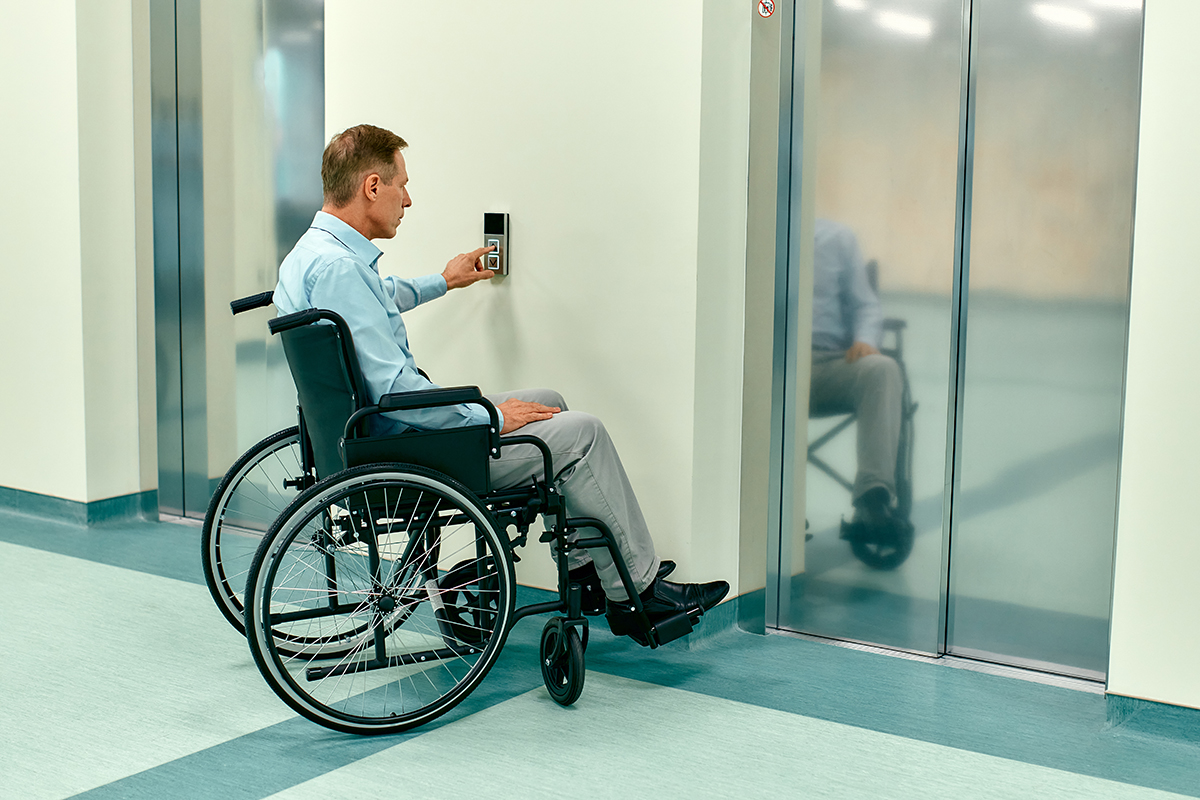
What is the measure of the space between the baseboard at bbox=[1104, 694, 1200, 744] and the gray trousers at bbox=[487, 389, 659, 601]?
1090mm

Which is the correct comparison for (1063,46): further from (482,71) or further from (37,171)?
(37,171)

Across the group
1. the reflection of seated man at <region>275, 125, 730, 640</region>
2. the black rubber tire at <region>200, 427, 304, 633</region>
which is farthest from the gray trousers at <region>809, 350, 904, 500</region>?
the black rubber tire at <region>200, 427, 304, 633</region>

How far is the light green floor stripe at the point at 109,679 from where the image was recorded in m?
2.29

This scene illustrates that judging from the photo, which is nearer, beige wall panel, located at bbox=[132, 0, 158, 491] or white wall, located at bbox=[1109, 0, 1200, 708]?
white wall, located at bbox=[1109, 0, 1200, 708]

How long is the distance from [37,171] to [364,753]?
3028mm

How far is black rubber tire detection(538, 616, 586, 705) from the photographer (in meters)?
2.52

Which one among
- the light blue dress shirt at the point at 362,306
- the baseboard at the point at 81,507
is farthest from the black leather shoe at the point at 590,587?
the baseboard at the point at 81,507

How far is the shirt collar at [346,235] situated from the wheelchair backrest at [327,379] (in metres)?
A: 0.33

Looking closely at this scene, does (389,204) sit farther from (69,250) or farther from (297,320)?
(69,250)

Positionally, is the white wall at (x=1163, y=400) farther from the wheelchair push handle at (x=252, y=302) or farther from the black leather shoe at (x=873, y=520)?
the wheelchair push handle at (x=252, y=302)

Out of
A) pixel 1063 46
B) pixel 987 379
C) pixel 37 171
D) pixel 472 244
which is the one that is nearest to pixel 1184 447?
pixel 987 379

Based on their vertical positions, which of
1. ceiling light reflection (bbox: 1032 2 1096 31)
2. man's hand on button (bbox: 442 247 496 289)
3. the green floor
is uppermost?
ceiling light reflection (bbox: 1032 2 1096 31)

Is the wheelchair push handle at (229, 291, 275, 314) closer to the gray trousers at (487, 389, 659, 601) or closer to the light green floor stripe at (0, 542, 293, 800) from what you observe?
the gray trousers at (487, 389, 659, 601)

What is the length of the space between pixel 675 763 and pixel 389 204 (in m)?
1.47
